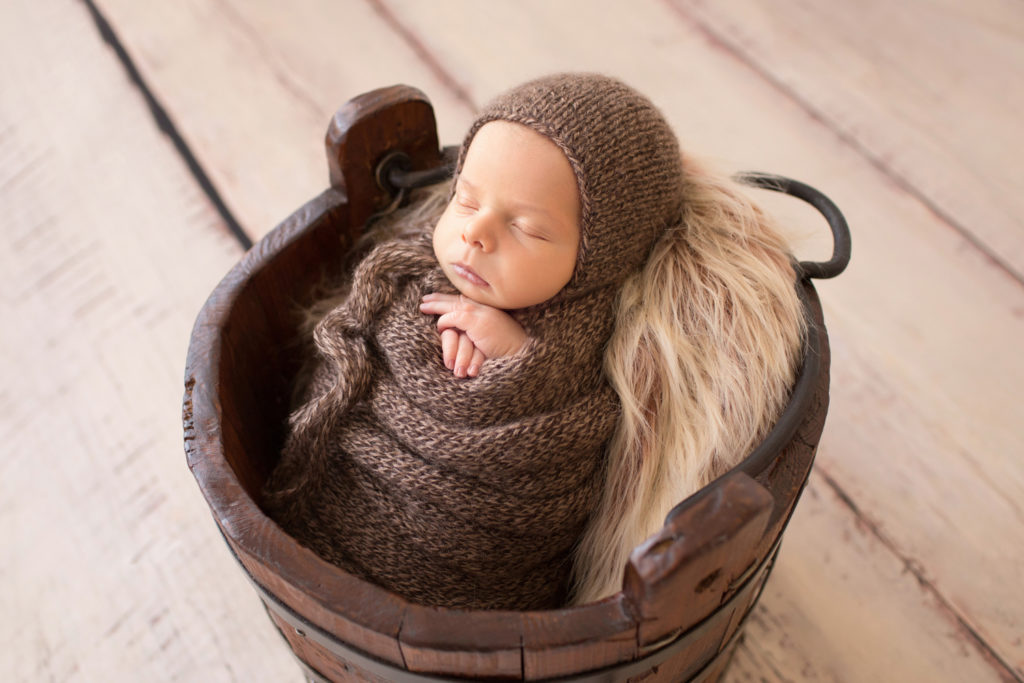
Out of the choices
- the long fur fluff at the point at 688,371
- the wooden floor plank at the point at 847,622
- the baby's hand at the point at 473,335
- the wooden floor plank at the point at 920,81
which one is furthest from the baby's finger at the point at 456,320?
the wooden floor plank at the point at 920,81

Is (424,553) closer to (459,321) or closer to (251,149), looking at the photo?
(459,321)

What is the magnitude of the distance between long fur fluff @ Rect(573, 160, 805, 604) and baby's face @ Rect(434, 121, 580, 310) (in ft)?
0.28

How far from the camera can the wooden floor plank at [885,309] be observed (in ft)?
3.15

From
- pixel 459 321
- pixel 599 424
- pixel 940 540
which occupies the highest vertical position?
pixel 459 321

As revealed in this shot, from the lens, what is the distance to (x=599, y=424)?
0.72m

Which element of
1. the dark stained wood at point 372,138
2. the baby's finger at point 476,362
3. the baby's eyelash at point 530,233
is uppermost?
the dark stained wood at point 372,138

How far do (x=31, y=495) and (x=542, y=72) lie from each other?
0.86 m

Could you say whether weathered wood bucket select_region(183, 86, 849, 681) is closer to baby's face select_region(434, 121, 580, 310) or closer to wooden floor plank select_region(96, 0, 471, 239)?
baby's face select_region(434, 121, 580, 310)

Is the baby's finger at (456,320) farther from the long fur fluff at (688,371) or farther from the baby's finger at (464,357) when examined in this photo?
the long fur fluff at (688,371)

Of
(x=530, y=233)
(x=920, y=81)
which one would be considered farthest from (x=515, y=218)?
(x=920, y=81)

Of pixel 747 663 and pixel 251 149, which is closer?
pixel 747 663

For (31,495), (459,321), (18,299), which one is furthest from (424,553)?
(18,299)

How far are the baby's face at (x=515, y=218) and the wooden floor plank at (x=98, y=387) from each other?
18.0 inches

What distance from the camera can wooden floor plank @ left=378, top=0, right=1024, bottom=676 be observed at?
37.8 inches
